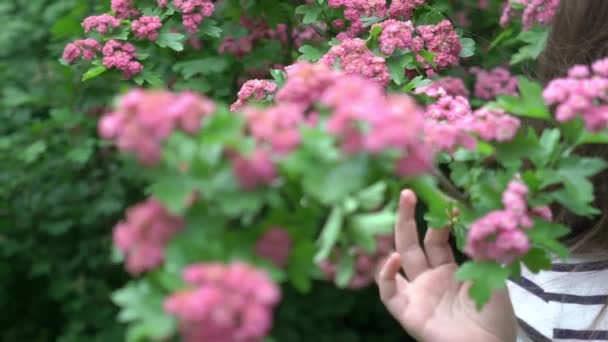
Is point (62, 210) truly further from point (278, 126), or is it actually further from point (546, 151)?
point (278, 126)

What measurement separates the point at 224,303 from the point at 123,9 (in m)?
1.43

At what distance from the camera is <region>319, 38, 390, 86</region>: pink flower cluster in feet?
5.21

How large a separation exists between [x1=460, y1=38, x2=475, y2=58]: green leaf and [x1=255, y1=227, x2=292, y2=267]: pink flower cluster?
120cm

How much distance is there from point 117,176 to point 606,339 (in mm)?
1939

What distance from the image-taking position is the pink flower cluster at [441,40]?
6.05ft

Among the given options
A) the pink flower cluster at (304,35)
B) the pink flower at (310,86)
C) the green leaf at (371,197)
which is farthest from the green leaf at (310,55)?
the green leaf at (371,197)

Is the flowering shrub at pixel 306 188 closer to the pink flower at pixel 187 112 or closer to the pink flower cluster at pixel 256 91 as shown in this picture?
the pink flower at pixel 187 112

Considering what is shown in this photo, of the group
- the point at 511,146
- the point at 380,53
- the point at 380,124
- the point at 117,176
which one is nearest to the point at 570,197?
the point at 511,146

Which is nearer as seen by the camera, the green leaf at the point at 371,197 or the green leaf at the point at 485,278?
the green leaf at the point at 371,197

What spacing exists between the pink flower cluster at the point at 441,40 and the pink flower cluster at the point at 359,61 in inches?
9.7

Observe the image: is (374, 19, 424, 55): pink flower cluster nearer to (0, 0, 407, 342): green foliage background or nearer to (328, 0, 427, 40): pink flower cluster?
(328, 0, 427, 40): pink flower cluster

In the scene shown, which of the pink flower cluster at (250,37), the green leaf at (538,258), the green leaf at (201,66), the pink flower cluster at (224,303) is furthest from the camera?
the pink flower cluster at (250,37)

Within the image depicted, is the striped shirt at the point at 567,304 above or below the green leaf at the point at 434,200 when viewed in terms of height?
below

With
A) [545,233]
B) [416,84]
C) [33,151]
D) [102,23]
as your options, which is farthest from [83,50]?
[545,233]
